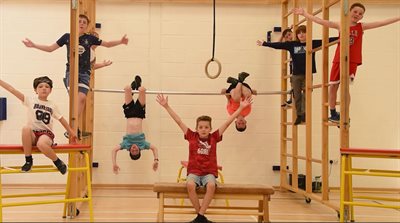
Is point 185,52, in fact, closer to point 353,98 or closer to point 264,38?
point 264,38

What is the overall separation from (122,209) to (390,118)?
14.5ft

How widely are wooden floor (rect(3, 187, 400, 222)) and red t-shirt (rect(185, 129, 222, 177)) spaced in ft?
1.96

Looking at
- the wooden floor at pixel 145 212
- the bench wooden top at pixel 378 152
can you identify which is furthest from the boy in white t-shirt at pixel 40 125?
the bench wooden top at pixel 378 152

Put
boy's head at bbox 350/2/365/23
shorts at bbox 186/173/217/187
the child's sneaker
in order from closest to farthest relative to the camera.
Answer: shorts at bbox 186/173/217/187
boy's head at bbox 350/2/365/23
the child's sneaker

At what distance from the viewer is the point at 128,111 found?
20.5 ft

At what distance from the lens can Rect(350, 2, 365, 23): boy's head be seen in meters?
4.97

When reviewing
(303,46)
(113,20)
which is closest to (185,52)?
(113,20)

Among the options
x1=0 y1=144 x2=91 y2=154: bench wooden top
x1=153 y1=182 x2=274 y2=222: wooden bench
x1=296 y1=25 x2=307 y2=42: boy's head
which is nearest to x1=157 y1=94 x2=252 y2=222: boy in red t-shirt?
x1=153 y1=182 x2=274 y2=222: wooden bench

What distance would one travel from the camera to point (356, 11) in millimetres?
4996

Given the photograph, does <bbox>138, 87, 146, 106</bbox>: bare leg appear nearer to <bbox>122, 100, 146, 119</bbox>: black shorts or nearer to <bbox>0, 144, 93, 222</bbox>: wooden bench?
<bbox>122, 100, 146, 119</bbox>: black shorts

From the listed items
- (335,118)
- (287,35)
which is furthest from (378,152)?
(287,35)

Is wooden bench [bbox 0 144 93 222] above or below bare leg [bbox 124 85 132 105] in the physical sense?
below

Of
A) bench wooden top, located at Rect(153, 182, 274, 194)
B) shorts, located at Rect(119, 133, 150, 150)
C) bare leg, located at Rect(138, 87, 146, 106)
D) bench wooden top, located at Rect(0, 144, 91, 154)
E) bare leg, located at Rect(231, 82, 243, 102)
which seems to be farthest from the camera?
bare leg, located at Rect(231, 82, 243, 102)

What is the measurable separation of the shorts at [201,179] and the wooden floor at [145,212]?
1.81 ft
